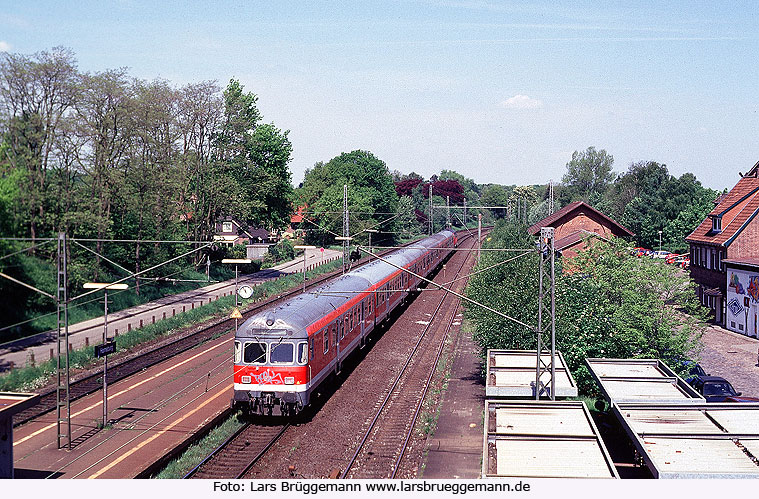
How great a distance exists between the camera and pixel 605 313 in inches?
974

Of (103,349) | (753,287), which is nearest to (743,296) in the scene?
(753,287)

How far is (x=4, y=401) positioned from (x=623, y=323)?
64.3 feet

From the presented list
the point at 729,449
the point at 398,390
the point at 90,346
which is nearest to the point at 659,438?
the point at 729,449

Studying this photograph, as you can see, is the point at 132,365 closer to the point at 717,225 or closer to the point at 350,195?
the point at 717,225

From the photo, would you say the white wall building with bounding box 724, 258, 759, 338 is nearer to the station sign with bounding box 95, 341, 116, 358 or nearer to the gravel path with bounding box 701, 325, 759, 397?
the gravel path with bounding box 701, 325, 759, 397

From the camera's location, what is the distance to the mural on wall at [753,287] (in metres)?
36.2

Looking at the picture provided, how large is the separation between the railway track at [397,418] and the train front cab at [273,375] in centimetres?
249

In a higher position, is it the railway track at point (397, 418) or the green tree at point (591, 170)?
the green tree at point (591, 170)

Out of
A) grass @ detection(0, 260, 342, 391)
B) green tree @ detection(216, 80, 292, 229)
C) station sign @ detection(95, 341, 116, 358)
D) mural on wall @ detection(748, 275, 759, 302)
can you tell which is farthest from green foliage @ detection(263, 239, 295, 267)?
station sign @ detection(95, 341, 116, 358)

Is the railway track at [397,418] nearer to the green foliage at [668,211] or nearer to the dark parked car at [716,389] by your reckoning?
the dark parked car at [716,389]

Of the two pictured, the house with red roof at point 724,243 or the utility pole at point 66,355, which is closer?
the utility pole at point 66,355

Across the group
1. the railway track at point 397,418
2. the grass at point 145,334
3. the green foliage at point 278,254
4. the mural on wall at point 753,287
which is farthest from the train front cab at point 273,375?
the green foliage at point 278,254

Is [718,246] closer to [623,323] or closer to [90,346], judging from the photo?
[623,323]

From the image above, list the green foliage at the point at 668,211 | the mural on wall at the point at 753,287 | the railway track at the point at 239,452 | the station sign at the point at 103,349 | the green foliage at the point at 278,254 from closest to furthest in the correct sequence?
1. the railway track at the point at 239,452
2. the station sign at the point at 103,349
3. the mural on wall at the point at 753,287
4. the green foliage at the point at 278,254
5. the green foliage at the point at 668,211
